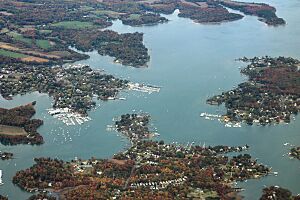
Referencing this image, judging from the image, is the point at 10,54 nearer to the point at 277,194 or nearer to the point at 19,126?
the point at 19,126

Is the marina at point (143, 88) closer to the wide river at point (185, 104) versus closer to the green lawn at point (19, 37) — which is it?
the wide river at point (185, 104)

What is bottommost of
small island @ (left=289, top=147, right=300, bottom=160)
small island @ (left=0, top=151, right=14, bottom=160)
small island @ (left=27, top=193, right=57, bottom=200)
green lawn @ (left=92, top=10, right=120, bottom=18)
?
small island @ (left=0, top=151, right=14, bottom=160)

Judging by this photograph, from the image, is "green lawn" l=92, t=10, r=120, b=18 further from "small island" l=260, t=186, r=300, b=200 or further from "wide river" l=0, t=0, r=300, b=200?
"small island" l=260, t=186, r=300, b=200

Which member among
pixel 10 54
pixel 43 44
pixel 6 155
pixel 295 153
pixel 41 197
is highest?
pixel 295 153

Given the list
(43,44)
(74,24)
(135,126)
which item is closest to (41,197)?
(135,126)

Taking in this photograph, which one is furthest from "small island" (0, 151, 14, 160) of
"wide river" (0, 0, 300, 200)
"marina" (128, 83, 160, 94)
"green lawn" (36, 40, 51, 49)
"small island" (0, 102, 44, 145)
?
"green lawn" (36, 40, 51, 49)

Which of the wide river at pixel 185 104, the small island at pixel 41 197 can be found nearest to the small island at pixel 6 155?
the wide river at pixel 185 104
